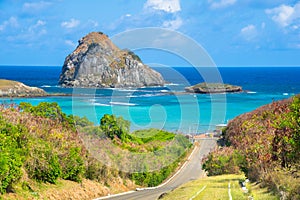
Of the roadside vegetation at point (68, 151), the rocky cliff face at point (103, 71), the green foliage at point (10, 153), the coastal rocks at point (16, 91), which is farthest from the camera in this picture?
the rocky cliff face at point (103, 71)

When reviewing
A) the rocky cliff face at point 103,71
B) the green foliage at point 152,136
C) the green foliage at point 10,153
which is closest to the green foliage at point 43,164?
the green foliage at point 10,153

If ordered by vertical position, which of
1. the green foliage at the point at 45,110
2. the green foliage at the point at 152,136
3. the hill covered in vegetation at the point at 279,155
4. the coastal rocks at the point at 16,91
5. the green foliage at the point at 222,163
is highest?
the coastal rocks at the point at 16,91

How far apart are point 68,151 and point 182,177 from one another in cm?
1168

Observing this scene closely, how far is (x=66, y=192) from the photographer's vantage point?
67.2 feet

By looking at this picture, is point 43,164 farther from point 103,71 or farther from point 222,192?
point 103,71

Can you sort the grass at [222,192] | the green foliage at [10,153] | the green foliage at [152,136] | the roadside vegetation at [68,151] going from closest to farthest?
the grass at [222,192], the green foliage at [10,153], the roadside vegetation at [68,151], the green foliage at [152,136]

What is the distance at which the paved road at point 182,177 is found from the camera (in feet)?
77.4

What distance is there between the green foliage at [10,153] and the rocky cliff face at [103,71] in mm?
104430

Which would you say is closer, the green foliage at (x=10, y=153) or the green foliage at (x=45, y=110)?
the green foliage at (x=10, y=153)

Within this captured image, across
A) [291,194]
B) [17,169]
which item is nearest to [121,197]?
[17,169]

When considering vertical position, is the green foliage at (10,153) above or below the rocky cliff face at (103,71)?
below

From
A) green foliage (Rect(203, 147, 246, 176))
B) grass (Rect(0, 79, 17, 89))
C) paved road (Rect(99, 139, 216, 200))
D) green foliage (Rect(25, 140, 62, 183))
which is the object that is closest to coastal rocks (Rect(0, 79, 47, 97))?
grass (Rect(0, 79, 17, 89))

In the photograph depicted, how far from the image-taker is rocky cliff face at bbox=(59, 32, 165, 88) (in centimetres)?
12962

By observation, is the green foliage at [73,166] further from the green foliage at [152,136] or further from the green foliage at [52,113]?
the green foliage at [152,136]
